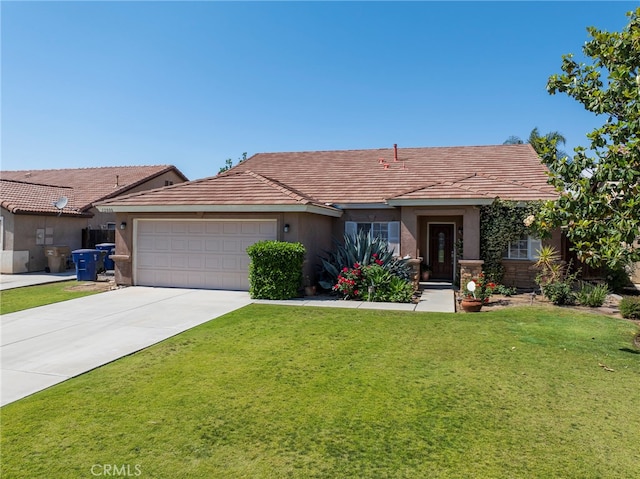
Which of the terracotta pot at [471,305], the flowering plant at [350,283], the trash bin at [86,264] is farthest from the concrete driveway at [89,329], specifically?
the terracotta pot at [471,305]

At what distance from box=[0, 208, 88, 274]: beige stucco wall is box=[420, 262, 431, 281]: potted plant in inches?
675

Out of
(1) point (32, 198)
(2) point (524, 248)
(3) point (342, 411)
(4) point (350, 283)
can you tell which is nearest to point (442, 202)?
(2) point (524, 248)

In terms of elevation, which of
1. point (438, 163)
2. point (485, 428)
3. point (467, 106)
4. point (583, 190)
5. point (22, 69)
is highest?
point (467, 106)

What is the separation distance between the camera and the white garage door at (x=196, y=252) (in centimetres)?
1370

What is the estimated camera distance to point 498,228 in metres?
13.9

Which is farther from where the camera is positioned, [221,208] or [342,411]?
[221,208]

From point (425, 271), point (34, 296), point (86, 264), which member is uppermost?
point (86, 264)

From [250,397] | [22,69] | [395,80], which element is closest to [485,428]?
[250,397]

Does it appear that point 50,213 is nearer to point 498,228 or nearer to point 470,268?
point 470,268

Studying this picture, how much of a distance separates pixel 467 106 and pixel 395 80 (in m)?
4.48

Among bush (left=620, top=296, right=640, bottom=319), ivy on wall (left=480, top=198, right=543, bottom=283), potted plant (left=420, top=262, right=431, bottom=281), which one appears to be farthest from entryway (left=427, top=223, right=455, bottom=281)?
bush (left=620, top=296, right=640, bottom=319)

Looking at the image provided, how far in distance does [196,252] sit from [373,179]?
8.47m

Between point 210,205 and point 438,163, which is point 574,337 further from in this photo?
point 438,163

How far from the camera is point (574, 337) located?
826cm
